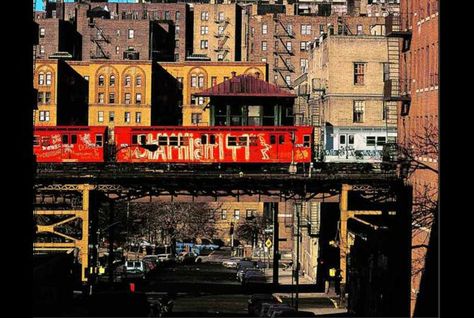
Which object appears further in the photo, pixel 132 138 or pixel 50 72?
pixel 50 72

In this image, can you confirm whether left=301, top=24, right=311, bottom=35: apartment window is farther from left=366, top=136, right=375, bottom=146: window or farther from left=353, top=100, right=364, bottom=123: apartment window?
left=366, top=136, right=375, bottom=146: window

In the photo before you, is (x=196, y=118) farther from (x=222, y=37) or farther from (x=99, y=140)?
(x=99, y=140)

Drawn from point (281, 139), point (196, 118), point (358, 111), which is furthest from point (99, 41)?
point (281, 139)

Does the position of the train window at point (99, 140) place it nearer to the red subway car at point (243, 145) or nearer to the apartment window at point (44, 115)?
the red subway car at point (243, 145)

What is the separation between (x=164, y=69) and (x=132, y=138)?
258 feet

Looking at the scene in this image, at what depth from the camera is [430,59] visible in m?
52.1

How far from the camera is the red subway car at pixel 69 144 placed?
73.9m

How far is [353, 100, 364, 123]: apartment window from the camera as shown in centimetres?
9512

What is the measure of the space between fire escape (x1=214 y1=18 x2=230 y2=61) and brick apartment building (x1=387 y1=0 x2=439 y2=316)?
112 meters

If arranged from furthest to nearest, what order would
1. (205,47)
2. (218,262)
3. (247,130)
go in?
(205,47)
(218,262)
(247,130)

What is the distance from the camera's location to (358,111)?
95.3 meters

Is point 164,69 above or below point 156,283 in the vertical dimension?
above
